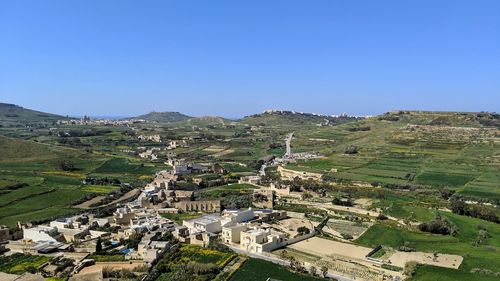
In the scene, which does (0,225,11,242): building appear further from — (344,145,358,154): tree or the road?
(344,145,358,154): tree

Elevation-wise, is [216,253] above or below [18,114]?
below

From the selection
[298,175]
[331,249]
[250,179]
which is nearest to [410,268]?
[331,249]

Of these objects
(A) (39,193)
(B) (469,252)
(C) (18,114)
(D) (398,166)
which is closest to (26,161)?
(A) (39,193)

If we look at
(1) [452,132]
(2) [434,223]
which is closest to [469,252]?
(2) [434,223]

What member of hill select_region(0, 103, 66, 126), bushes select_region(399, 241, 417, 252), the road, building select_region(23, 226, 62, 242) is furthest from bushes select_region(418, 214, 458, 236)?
hill select_region(0, 103, 66, 126)

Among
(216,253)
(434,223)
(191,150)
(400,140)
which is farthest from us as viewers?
(191,150)

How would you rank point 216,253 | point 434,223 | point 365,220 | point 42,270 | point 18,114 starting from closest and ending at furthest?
point 42,270 < point 216,253 < point 434,223 < point 365,220 < point 18,114

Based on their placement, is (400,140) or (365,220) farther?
(400,140)

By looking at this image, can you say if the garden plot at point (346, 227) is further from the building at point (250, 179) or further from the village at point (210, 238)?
the building at point (250, 179)

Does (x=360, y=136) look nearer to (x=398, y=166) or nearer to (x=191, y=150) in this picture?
(x=398, y=166)

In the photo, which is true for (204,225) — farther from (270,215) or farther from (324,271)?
(324,271)

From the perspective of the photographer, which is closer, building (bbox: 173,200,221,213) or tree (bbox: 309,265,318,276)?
tree (bbox: 309,265,318,276)
